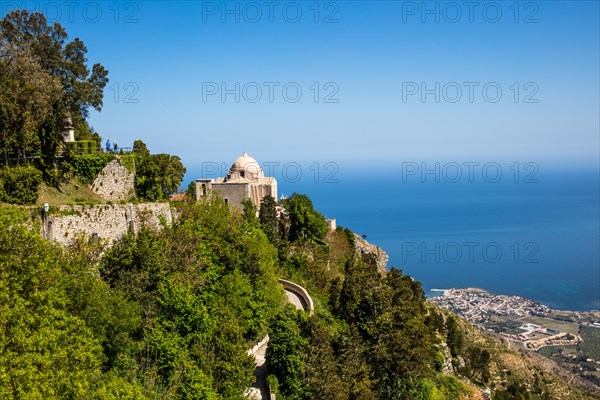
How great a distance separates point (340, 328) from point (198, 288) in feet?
22.4

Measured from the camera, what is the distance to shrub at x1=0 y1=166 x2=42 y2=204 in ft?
63.9

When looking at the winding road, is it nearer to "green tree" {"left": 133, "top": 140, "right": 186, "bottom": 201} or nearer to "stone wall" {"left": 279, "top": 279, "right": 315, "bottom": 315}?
"stone wall" {"left": 279, "top": 279, "right": 315, "bottom": 315}

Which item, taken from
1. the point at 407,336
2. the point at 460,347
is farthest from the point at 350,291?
the point at 460,347

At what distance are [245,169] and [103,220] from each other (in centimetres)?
1794

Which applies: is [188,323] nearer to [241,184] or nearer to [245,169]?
[241,184]

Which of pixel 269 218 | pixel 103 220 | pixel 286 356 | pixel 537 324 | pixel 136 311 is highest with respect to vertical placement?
pixel 103 220

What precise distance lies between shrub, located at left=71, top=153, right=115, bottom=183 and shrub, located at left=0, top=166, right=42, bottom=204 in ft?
12.1

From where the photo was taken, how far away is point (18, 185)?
64.7ft

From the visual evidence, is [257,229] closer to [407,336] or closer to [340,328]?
[340,328]

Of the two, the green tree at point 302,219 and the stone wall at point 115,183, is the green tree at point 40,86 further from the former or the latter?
the green tree at point 302,219

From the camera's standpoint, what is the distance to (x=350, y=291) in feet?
78.8

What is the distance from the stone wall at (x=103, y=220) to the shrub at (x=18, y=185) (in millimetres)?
1332

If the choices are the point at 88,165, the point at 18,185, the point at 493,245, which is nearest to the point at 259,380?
the point at 18,185

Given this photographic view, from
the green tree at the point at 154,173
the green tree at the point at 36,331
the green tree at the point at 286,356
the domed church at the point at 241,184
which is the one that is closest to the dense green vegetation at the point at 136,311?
the green tree at the point at 36,331
